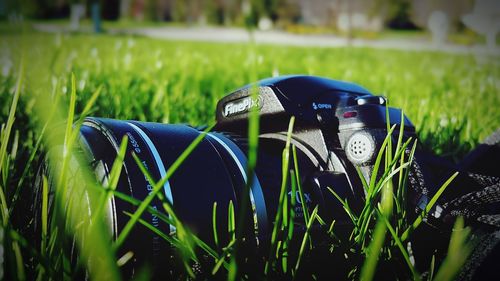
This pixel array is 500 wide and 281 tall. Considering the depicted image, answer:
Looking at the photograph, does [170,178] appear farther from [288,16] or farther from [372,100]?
[288,16]

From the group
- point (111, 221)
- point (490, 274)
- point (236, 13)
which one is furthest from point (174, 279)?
point (236, 13)

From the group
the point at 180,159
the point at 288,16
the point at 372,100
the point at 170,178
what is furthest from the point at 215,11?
the point at 180,159

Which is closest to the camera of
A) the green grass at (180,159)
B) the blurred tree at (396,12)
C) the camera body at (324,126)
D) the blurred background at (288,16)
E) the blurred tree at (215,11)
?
the green grass at (180,159)

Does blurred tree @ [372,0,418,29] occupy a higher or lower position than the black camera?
higher

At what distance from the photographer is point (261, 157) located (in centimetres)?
88

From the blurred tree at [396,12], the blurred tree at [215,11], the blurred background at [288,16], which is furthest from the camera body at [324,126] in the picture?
the blurred tree at [215,11]

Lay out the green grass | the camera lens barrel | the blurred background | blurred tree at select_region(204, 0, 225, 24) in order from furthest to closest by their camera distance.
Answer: blurred tree at select_region(204, 0, 225, 24)
the blurred background
the camera lens barrel
the green grass

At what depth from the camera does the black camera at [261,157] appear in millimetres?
701

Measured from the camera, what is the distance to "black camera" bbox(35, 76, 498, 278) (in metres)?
0.70

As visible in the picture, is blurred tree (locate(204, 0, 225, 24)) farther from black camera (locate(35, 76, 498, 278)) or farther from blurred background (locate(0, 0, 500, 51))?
black camera (locate(35, 76, 498, 278))

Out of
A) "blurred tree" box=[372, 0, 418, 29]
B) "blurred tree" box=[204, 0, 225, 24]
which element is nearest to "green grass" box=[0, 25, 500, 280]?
"blurred tree" box=[372, 0, 418, 29]

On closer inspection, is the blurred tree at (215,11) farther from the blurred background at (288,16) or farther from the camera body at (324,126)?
the camera body at (324,126)

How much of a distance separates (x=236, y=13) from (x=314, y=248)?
3312cm

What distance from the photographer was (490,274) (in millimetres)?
669
